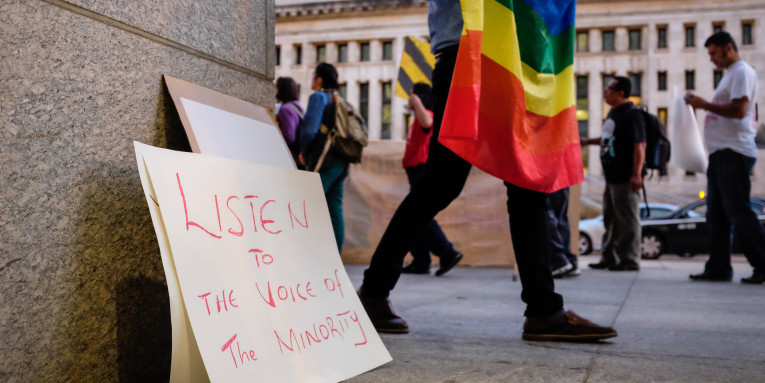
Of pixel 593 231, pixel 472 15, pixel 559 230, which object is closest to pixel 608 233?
pixel 559 230

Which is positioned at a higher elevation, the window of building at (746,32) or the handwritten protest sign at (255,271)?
the window of building at (746,32)

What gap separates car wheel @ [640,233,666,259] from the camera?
14.8 meters

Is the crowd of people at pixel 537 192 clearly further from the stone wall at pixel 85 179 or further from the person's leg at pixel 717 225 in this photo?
the stone wall at pixel 85 179

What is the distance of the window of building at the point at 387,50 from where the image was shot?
43375 millimetres

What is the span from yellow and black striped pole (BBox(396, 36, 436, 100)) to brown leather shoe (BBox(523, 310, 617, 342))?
4.44 metres

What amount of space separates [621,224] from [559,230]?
41.8 inches

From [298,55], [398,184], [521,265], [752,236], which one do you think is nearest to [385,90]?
[298,55]

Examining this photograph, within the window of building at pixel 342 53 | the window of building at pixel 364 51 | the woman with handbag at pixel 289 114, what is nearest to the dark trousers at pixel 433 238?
the woman with handbag at pixel 289 114

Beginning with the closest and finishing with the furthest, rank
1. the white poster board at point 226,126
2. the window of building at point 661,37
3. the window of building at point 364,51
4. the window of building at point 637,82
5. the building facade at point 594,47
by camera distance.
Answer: the white poster board at point 226,126 < the building facade at point 594,47 < the window of building at point 661,37 < the window of building at point 637,82 < the window of building at point 364,51

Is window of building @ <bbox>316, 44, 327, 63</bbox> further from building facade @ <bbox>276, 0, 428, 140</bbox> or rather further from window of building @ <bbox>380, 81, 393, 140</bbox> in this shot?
window of building @ <bbox>380, 81, 393, 140</bbox>

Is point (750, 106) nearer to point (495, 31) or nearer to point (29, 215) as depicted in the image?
point (495, 31)

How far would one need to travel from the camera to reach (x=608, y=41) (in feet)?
135

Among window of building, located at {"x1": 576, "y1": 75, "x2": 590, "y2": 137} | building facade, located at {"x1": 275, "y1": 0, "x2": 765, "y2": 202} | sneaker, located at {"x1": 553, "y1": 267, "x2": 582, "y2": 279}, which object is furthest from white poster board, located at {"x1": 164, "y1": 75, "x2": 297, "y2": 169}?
window of building, located at {"x1": 576, "y1": 75, "x2": 590, "y2": 137}

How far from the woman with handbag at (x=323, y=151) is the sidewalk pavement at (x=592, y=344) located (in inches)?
34.6
